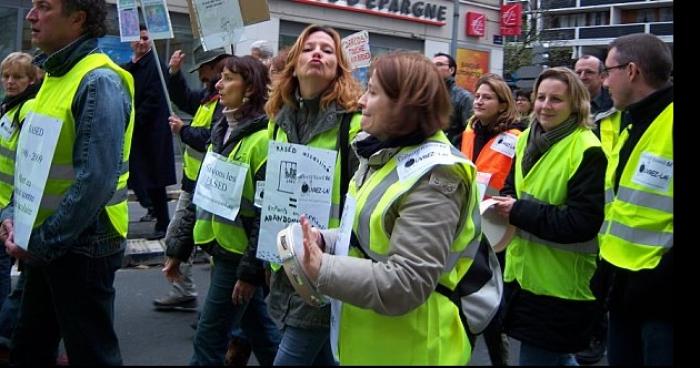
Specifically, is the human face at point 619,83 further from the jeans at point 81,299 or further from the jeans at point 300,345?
the jeans at point 81,299

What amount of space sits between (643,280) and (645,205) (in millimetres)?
266

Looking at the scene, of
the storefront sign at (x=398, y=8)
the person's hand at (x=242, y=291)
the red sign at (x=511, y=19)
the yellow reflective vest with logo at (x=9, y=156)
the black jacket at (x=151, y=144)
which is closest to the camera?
the person's hand at (x=242, y=291)

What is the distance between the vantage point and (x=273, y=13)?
57.6ft

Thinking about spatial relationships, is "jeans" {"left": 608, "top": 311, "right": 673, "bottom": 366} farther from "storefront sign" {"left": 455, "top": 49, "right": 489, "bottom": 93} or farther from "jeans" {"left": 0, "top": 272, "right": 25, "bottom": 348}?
"storefront sign" {"left": 455, "top": 49, "right": 489, "bottom": 93}

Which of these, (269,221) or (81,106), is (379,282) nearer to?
(269,221)

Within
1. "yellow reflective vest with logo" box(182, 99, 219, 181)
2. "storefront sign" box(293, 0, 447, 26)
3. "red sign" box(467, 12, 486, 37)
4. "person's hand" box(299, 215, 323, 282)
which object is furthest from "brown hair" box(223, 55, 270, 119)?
"red sign" box(467, 12, 486, 37)

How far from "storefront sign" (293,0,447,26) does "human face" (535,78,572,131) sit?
14.8 meters

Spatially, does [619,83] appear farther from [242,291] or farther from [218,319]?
[218,319]

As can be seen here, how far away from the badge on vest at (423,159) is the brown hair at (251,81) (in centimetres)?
170

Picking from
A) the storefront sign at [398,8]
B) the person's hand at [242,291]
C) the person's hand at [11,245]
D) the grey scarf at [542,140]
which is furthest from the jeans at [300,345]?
the storefront sign at [398,8]

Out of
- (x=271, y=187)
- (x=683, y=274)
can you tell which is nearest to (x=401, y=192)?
(x=683, y=274)

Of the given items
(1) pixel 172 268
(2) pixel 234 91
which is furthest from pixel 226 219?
(2) pixel 234 91

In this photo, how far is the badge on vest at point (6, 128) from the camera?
4.41 meters

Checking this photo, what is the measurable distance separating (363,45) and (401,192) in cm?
461
